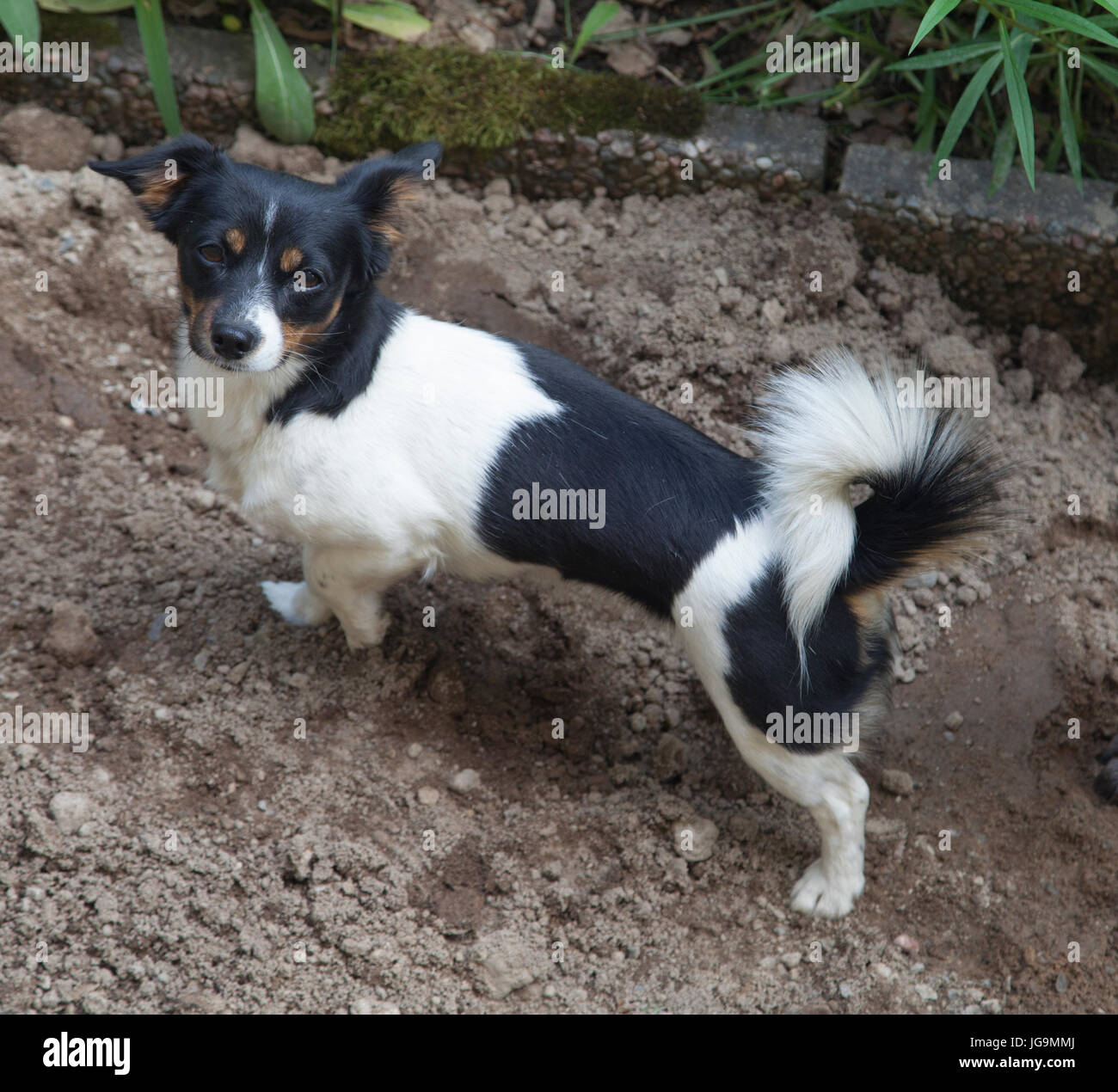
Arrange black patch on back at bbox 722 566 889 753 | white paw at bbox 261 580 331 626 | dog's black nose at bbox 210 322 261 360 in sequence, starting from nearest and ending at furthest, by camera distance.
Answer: dog's black nose at bbox 210 322 261 360 < black patch on back at bbox 722 566 889 753 < white paw at bbox 261 580 331 626

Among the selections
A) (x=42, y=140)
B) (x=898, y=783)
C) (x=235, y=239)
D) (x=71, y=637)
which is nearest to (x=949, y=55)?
(x=898, y=783)

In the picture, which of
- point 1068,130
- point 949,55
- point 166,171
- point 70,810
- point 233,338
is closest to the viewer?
point 233,338

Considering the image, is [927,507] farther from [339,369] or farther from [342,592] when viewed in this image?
[342,592]

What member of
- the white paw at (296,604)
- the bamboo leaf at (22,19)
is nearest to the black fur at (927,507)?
the white paw at (296,604)

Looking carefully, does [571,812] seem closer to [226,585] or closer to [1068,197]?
[226,585]

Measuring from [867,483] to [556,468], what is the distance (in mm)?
730

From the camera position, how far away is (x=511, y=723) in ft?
10.7

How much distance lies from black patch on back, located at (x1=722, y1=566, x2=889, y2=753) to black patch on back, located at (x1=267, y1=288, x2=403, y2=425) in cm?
108

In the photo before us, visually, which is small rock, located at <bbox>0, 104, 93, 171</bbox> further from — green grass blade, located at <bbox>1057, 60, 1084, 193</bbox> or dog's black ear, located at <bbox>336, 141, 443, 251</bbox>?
green grass blade, located at <bbox>1057, 60, 1084, 193</bbox>

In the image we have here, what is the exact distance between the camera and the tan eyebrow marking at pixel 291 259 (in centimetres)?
248

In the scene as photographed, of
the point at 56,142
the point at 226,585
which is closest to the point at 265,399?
the point at 226,585

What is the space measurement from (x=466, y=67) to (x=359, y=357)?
5.90 ft

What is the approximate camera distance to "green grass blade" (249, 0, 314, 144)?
12.8 ft

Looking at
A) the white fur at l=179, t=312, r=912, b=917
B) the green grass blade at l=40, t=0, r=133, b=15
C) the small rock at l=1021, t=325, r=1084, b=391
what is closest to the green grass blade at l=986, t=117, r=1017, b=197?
the small rock at l=1021, t=325, r=1084, b=391
